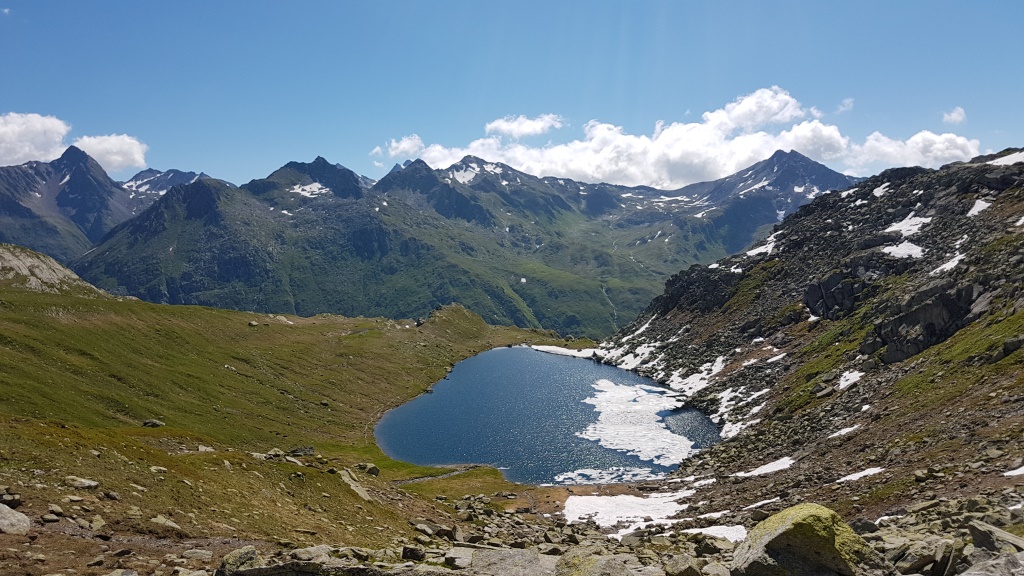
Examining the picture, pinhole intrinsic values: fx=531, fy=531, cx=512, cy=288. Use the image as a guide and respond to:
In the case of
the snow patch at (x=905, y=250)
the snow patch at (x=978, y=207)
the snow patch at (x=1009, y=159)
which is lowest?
the snow patch at (x=905, y=250)

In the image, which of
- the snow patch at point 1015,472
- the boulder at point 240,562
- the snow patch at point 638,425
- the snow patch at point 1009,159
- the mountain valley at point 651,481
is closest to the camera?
the boulder at point 240,562

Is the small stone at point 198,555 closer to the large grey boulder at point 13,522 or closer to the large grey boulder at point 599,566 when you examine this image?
the large grey boulder at point 13,522

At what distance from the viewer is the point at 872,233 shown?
6403 inches

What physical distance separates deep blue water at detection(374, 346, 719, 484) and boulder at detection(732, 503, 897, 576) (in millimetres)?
85793

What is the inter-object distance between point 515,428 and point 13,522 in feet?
386

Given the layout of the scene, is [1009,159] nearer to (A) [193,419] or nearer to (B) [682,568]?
(B) [682,568]

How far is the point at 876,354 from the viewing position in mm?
99938

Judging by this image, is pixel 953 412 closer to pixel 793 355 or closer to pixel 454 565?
pixel 454 565

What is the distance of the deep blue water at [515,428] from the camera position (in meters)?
110

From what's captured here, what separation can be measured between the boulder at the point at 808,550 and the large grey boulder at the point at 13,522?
27.8m

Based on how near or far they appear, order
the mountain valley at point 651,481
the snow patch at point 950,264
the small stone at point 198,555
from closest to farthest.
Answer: the mountain valley at point 651,481
the small stone at point 198,555
the snow patch at point 950,264

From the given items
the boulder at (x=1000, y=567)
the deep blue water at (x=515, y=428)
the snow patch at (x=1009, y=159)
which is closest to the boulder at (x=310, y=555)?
the boulder at (x=1000, y=567)

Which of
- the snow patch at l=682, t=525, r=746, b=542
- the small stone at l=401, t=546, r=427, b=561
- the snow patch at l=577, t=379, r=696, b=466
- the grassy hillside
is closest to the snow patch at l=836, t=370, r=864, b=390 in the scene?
the snow patch at l=577, t=379, r=696, b=466

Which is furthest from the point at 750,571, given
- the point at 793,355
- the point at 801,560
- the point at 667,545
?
the point at 793,355
